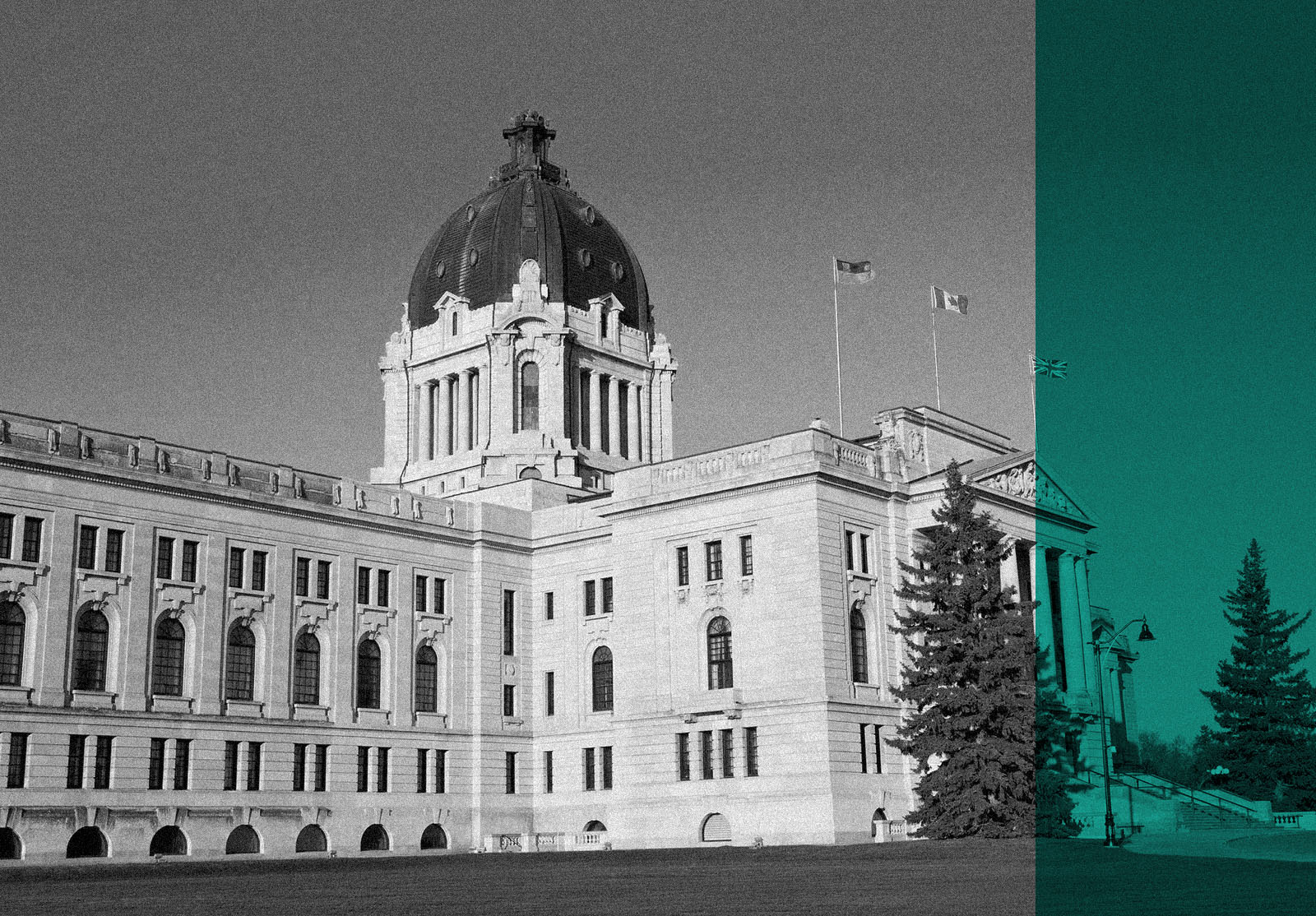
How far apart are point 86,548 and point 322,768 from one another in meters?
13.1

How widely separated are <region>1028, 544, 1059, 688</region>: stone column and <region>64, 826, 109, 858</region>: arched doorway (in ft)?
119

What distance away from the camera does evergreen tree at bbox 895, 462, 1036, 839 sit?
50.2 m

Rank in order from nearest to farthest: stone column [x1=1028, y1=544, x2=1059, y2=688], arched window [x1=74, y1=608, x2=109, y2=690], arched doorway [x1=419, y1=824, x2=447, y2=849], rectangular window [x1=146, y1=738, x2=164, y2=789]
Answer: arched window [x1=74, y1=608, x2=109, y2=690] < rectangular window [x1=146, y1=738, x2=164, y2=789] < arched doorway [x1=419, y1=824, x2=447, y2=849] < stone column [x1=1028, y1=544, x2=1059, y2=688]

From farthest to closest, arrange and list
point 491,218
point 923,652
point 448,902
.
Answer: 1. point 491,218
2. point 923,652
3. point 448,902

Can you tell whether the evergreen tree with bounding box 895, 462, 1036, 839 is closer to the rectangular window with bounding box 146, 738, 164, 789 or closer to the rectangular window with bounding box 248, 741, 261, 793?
the rectangular window with bounding box 248, 741, 261, 793

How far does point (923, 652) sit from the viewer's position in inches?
2098

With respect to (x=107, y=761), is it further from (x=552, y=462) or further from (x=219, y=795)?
(x=552, y=462)

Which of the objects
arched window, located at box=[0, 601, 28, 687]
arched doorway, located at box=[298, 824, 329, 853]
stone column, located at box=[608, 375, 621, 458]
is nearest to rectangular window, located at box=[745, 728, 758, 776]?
arched doorway, located at box=[298, 824, 329, 853]

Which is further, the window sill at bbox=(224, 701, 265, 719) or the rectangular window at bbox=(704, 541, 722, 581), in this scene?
the rectangular window at bbox=(704, 541, 722, 581)

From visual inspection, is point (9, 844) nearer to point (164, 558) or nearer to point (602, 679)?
point (164, 558)

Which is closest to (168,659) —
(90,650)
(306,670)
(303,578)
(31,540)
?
(90,650)

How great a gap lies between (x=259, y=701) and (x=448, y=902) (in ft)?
128

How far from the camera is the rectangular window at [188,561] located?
192 ft

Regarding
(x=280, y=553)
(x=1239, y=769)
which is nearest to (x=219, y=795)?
(x=280, y=553)
